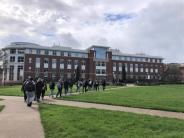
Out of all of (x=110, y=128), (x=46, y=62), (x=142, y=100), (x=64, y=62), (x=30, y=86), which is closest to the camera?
(x=110, y=128)

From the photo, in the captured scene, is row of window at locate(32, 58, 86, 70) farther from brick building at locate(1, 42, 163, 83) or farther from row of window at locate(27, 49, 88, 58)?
row of window at locate(27, 49, 88, 58)

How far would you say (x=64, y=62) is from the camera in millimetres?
98062

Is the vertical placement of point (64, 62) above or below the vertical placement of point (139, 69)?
above

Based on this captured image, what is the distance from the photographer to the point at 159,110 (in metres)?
15.3

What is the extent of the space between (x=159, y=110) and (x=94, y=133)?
7379 mm

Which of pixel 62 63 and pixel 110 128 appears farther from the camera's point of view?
pixel 62 63

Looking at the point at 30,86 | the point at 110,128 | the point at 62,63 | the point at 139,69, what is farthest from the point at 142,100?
the point at 139,69

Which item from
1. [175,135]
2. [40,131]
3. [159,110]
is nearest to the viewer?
[175,135]

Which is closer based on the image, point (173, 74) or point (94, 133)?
point (94, 133)

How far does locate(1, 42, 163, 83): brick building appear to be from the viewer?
92.2 m

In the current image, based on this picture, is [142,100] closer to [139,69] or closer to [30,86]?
[30,86]

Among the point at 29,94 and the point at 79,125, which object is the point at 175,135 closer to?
the point at 79,125

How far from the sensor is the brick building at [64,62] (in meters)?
92.2

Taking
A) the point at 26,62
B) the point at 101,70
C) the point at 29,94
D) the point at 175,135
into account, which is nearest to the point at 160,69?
the point at 101,70
